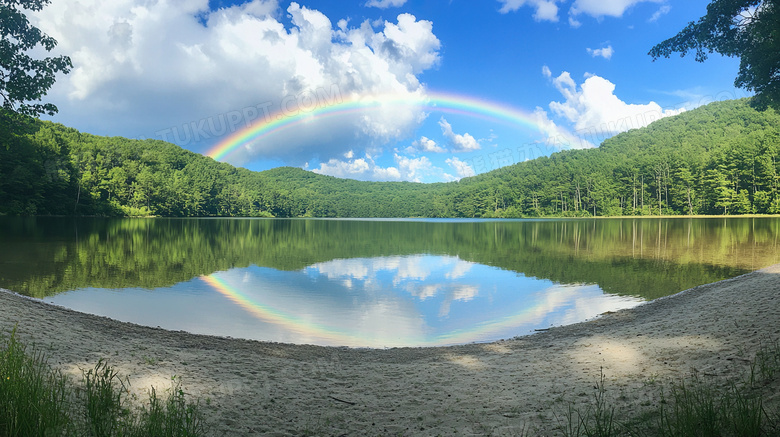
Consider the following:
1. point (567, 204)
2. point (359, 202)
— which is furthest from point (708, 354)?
point (359, 202)

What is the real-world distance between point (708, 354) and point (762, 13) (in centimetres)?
916

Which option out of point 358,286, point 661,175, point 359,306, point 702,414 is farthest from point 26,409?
point 661,175

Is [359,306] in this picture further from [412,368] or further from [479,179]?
[479,179]

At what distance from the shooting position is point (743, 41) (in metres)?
10.9

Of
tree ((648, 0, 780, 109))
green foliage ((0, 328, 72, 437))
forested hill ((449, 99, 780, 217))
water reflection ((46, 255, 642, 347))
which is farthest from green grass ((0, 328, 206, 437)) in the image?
forested hill ((449, 99, 780, 217))

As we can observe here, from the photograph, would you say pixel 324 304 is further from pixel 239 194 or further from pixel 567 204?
pixel 239 194

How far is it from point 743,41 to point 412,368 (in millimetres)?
12056

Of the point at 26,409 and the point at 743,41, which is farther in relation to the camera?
the point at 743,41

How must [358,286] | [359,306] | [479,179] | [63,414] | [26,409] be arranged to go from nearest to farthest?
[26,409] < [63,414] < [359,306] < [358,286] < [479,179]

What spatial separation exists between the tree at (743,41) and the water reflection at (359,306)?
23.9 feet

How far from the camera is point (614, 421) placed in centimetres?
424

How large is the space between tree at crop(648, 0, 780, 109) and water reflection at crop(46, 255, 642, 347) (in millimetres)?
7295

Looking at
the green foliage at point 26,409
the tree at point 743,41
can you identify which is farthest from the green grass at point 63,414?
the tree at point 743,41

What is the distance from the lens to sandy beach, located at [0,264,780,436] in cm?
484
